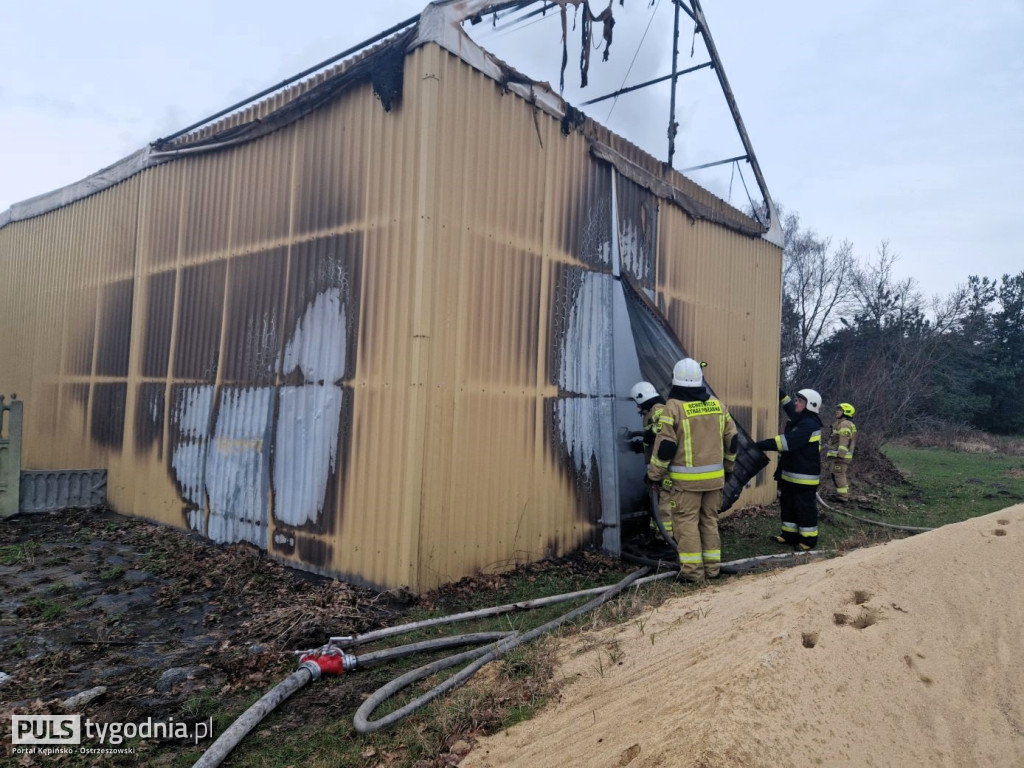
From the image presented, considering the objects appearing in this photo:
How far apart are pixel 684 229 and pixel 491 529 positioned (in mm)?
5291

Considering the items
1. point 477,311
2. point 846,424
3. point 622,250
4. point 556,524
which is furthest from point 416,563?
point 846,424

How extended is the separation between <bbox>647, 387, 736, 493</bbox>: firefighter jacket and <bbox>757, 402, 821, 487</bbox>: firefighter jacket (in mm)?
1779

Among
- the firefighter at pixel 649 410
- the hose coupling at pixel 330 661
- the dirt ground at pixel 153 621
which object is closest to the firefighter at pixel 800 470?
the firefighter at pixel 649 410

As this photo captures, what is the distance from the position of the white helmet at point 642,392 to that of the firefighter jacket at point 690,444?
908 millimetres

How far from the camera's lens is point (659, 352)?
8.20 metres

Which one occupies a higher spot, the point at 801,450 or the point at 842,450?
the point at 801,450

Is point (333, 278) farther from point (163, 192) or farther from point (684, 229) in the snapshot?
point (684, 229)

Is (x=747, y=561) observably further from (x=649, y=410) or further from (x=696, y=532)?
(x=649, y=410)

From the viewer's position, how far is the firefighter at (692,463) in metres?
6.50

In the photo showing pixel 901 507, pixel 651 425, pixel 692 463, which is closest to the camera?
pixel 692 463

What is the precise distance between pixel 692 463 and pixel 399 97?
14.4ft

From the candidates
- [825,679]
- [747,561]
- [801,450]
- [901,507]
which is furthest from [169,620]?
[901,507]

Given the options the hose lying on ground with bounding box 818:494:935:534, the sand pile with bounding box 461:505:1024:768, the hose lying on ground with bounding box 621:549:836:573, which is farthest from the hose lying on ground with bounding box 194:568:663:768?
the hose lying on ground with bounding box 818:494:935:534

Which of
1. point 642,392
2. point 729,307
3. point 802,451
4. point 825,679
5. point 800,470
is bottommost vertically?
point 825,679
